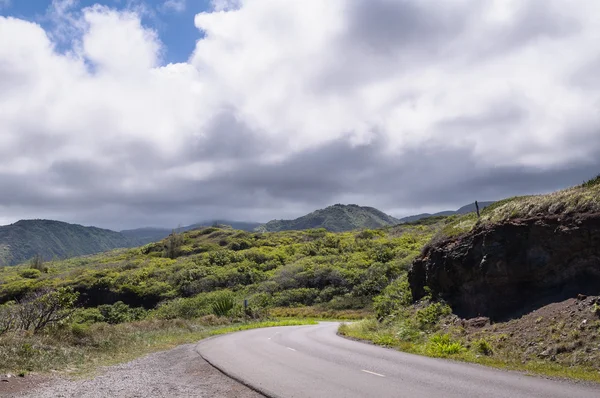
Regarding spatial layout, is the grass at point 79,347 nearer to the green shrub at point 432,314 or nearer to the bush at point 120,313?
the green shrub at point 432,314

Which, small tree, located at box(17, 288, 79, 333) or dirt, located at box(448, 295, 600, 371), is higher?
small tree, located at box(17, 288, 79, 333)

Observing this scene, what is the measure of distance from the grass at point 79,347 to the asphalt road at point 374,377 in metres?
4.88

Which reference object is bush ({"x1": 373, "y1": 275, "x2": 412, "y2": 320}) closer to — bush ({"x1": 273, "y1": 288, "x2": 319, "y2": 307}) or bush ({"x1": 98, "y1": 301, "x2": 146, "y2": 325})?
bush ({"x1": 273, "y1": 288, "x2": 319, "y2": 307})

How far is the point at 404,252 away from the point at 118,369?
212ft

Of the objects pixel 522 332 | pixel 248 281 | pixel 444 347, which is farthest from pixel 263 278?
pixel 522 332

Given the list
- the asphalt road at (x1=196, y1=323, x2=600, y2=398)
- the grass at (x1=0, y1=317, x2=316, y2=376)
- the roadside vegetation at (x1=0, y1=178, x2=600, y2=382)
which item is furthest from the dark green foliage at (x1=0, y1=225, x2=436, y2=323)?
the asphalt road at (x1=196, y1=323, x2=600, y2=398)

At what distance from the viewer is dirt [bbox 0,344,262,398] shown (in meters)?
10.9

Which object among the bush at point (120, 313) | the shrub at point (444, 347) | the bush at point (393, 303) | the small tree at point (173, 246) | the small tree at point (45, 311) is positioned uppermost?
the small tree at point (173, 246)

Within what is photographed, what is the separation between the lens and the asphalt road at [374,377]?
31.5 ft

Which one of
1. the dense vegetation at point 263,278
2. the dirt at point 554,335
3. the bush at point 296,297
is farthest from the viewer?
the bush at point 296,297

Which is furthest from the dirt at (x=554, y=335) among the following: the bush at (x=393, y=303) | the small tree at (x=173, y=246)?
the small tree at (x=173, y=246)

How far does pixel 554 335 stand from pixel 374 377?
6686 mm

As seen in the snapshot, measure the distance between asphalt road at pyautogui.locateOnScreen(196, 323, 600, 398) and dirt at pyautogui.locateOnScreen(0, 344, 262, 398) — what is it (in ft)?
2.13

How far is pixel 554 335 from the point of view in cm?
1398
